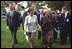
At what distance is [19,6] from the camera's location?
11664mm

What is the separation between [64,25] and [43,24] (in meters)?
0.80

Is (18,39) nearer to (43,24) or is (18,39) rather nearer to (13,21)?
(13,21)

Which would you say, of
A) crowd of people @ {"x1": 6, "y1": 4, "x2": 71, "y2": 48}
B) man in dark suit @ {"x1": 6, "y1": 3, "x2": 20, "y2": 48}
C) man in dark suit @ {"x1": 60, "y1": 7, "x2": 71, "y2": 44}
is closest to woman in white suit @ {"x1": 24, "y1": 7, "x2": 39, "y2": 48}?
crowd of people @ {"x1": 6, "y1": 4, "x2": 71, "y2": 48}

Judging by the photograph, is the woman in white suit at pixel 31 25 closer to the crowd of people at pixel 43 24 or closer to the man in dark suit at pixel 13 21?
the crowd of people at pixel 43 24

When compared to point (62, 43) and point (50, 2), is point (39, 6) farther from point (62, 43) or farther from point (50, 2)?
point (62, 43)

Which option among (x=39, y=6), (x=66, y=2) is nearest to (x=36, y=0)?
(x=39, y=6)

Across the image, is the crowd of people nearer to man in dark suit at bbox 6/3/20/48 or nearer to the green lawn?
man in dark suit at bbox 6/3/20/48

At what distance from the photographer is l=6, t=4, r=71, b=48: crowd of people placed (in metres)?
11.5

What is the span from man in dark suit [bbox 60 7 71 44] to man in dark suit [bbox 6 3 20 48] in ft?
5.42

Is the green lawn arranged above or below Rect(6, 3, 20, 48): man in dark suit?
below

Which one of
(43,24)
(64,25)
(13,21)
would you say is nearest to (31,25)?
(43,24)

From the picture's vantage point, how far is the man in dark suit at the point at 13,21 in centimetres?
1160

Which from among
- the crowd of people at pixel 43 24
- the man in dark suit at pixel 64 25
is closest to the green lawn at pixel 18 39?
the crowd of people at pixel 43 24

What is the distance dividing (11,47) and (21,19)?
1.12 metres
